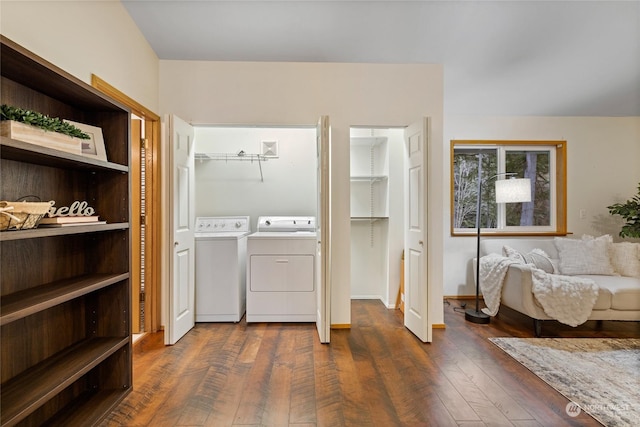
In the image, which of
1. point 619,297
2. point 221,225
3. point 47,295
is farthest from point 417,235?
point 47,295

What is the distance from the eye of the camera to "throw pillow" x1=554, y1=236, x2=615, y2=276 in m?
3.22

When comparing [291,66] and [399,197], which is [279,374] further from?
[291,66]

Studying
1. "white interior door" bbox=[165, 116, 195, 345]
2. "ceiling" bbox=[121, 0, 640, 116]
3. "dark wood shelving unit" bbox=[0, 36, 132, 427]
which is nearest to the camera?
"dark wood shelving unit" bbox=[0, 36, 132, 427]

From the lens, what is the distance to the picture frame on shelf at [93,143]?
166 cm

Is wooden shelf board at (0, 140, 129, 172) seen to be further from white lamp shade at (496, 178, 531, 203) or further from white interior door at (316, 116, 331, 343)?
white lamp shade at (496, 178, 531, 203)

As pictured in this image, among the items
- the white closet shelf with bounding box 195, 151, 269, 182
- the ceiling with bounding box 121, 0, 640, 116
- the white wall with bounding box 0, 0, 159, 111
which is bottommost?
the white closet shelf with bounding box 195, 151, 269, 182

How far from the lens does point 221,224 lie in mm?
3568

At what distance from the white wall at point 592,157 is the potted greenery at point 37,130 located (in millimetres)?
4154

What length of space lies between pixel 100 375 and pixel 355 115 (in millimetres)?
2760

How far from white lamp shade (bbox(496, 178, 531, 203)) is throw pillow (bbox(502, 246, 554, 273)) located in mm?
Result: 568

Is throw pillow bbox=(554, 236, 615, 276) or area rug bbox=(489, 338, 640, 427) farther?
throw pillow bbox=(554, 236, 615, 276)

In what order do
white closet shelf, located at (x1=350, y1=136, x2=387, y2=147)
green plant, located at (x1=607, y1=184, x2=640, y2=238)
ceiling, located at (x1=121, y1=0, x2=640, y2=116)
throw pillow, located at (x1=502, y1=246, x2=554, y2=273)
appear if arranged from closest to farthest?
ceiling, located at (x1=121, y1=0, x2=640, y2=116)
throw pillow, located at (x1=502, y1=246, x2=554, y2=273)
green plant, located at (x1=607, y1=184, x2=640, y2=238)
white closet shelf, located at (x1=350, y1=136, x2=387, y2=147)

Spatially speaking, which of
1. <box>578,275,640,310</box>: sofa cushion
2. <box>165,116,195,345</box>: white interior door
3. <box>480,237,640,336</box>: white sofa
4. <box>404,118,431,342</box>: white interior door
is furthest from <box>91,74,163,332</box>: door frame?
<box>578,275,640,310</box>: sofa cushion

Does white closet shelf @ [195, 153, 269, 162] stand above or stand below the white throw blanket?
above
